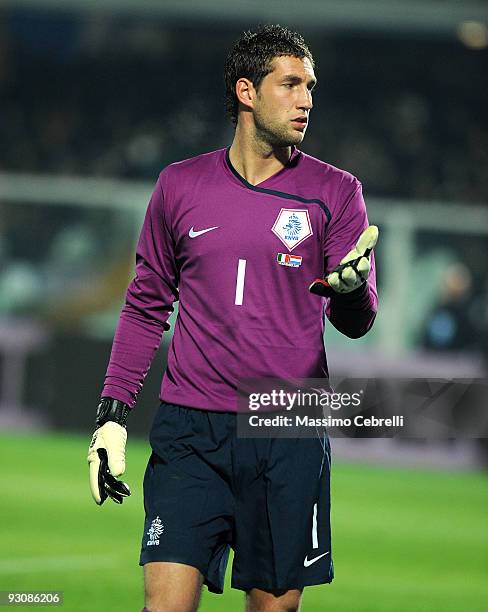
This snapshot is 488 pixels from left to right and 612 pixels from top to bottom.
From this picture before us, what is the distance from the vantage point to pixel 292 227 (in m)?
3.92

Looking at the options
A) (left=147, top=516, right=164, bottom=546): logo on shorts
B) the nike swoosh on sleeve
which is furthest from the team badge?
(left=147, top=516, right=164, bottom=546): logo on shorts

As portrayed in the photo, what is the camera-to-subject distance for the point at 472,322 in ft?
45.1

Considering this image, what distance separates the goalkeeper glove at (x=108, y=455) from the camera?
388cm

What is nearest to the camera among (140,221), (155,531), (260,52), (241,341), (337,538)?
(155,531)

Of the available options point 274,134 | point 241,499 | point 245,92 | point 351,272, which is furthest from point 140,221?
point 351,272

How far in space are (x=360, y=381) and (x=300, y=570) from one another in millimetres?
9287

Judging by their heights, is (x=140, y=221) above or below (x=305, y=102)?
above

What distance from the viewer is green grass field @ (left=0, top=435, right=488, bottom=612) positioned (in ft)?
22.0

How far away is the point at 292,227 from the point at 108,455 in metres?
0.91

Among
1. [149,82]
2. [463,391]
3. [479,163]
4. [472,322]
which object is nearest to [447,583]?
[463,391]

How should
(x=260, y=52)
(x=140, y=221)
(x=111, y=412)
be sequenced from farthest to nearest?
(x=140, y=221) < (x=260, y=52) < (x=111, y=412)

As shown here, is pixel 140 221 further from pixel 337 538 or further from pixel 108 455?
pixel 108 455

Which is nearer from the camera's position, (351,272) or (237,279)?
(351,272)

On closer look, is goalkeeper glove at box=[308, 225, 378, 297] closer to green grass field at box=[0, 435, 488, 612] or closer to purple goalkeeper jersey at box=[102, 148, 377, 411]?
purple goalkeeper jersey at box=[102, 148, 377, 411]
